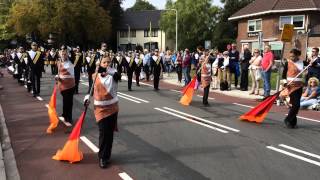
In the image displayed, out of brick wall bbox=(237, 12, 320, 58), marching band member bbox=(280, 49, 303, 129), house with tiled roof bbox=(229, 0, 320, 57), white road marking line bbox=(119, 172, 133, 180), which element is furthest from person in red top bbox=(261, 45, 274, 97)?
brick wall bbox=(237, 12, 320, 58)

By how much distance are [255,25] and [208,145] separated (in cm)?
4418

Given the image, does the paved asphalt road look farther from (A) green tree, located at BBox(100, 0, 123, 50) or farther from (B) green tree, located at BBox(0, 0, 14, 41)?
(B) green tree, located at BBox(0, 0, 14, 41)

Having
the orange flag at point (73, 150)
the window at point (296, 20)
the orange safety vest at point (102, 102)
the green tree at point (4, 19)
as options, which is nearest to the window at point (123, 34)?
the green tree at point (4, 19)

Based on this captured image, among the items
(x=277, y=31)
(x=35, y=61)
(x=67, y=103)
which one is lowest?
(x=67, y=103)

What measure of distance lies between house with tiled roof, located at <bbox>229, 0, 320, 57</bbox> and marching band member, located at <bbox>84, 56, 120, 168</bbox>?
3908cm

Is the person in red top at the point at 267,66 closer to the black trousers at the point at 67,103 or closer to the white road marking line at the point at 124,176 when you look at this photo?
the black trousers at the point at 67,103

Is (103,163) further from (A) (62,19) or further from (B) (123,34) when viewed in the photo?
(B) (123,34)

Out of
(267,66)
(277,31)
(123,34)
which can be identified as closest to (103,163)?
(267,66)

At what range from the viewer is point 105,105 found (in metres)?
7.89

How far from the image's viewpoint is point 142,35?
99.8 meters

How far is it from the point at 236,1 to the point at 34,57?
62.3 m

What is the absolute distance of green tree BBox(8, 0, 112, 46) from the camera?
6341 cm

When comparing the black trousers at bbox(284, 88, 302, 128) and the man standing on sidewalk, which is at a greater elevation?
the man standing on sidewalk

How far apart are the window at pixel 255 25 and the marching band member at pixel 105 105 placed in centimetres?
4509
